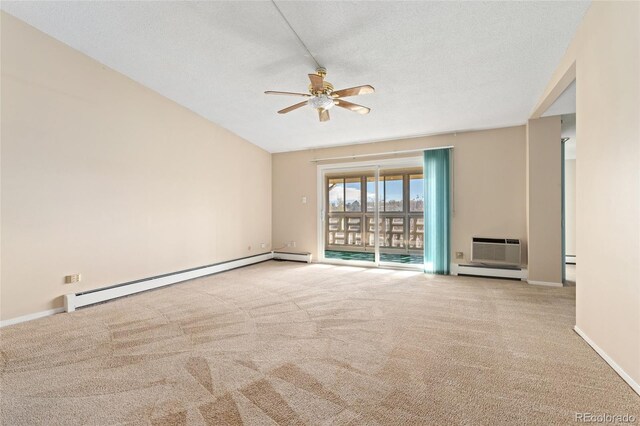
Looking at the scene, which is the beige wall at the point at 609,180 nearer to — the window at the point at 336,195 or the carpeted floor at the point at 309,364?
the carpeted floor at the point at 309,364

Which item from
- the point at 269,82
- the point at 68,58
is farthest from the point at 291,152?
the point at 68,58

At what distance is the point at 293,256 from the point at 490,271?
4069 millimetres

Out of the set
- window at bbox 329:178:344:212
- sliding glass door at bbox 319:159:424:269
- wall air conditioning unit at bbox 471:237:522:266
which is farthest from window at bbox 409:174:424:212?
window at bbox 329:178:344:212

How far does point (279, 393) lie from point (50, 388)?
5.01 ft

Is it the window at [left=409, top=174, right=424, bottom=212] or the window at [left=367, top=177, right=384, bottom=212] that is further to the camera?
the window at [left=367, top=177, right=384, bottom=212]

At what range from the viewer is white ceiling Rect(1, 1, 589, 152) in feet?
8.46

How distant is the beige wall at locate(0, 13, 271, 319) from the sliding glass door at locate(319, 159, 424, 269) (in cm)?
290

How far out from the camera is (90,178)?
3.62 m

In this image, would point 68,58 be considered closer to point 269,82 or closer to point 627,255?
point 269,82

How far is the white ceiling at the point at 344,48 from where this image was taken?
2578mm

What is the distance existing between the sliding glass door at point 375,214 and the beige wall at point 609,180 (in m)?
3.12

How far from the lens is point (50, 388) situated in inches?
71.2

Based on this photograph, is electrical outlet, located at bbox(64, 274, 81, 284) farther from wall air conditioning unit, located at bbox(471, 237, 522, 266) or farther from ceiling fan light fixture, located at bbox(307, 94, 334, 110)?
wall air conditioning unit, located at bbox(471, 237, 522, 266)

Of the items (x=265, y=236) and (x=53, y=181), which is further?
(x=265, y=236)
